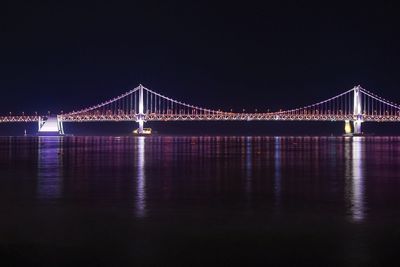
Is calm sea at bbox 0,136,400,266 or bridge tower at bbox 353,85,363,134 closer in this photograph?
calm sea at bbox 0,136,400,266

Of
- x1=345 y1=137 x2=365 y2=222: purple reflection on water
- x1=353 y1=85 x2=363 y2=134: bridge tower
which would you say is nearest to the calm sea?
x1=345 y1=137 x2=365 y2=222: purple reflection on water

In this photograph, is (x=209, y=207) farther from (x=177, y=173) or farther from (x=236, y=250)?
(x=177, y=173)

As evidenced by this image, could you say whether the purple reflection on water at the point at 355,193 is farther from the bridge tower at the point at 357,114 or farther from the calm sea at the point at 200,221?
the bridge tower at the point at 357,114

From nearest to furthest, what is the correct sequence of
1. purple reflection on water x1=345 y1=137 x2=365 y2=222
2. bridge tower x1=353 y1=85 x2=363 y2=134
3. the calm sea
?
the calm sea
purple reflection on water x1=345 y1=137 x2=365 y2=222
bridge tower x1=353 y1=85 x2=363 y2=134

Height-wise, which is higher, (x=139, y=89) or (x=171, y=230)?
(x=139, y=89)

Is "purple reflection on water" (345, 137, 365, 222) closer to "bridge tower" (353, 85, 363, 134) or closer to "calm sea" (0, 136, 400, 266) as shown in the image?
"calm sea" (0, 136, 400, 266)

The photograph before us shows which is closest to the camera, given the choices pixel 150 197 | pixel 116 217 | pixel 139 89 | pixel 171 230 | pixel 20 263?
pixel 20 263

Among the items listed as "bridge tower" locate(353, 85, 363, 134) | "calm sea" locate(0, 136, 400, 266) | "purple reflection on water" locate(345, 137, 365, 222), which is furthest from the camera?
"bridge tower" locate(353, 85, 363, 134)

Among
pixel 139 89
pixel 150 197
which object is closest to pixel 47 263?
pixel 150 197

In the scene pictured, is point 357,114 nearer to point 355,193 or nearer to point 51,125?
point 51,125

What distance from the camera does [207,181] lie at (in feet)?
52.4

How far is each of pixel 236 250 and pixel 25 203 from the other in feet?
18.3

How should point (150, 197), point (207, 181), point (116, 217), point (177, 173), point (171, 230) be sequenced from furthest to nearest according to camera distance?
point (177, 173) → point (207, 181) → point (150, 197) → point (116, 217) → point (171, 230)

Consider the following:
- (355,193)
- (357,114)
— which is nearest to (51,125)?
(357,114)
